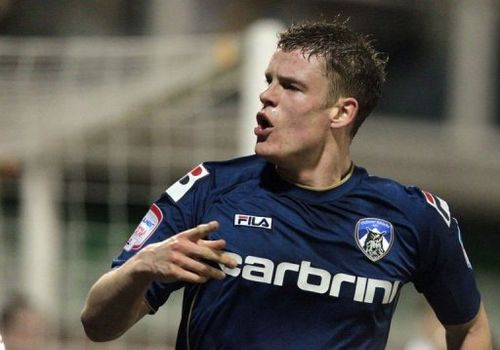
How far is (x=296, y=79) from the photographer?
421 cm

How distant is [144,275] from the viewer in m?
3.80

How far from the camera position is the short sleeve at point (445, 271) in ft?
14.1

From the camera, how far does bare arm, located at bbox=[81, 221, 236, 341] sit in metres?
3.72

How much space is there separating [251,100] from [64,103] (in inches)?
85.2

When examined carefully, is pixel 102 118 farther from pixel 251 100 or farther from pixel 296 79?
pixel 296 79

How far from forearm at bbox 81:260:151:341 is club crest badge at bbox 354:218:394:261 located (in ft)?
2.45

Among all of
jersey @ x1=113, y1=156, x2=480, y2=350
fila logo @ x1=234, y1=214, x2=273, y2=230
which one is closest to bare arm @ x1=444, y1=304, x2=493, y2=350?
jersey @ x1=113, y1=156, x2=480, y2=350

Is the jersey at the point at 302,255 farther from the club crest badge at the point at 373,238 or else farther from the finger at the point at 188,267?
the finger at the point at 188,267

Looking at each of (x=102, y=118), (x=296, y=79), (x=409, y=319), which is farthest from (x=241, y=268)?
(x=409, y=319)

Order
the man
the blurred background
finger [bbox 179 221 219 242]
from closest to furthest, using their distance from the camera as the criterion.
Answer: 1. finger [bbox 179 221 219 242]
2. the man
3. the blurred background

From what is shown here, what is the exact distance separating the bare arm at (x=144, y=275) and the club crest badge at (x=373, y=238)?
1.76ft

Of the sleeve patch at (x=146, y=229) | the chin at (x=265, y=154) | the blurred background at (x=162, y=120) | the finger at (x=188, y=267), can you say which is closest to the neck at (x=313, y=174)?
the chin at (x=265, y=154)

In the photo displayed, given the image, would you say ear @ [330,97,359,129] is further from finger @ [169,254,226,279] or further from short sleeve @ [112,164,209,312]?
finger @ [169,254,226,279]

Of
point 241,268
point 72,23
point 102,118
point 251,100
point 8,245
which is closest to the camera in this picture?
point 241,268
